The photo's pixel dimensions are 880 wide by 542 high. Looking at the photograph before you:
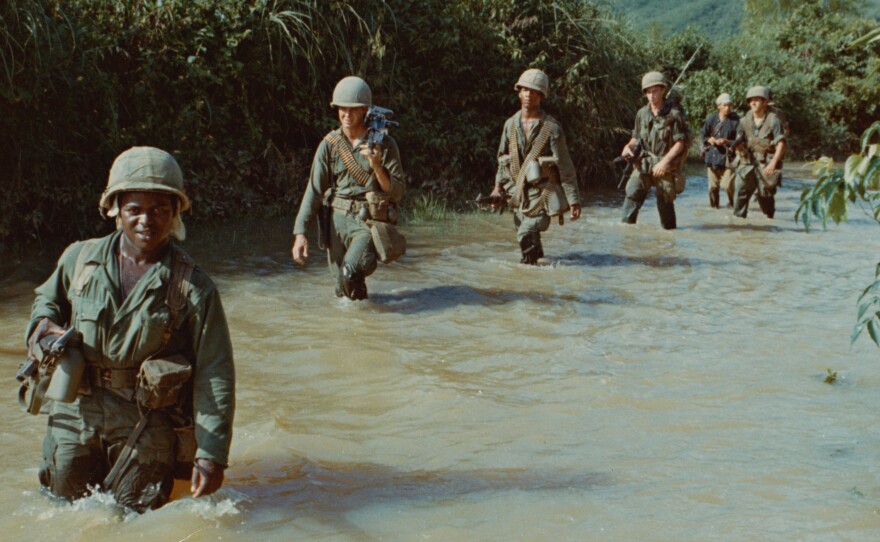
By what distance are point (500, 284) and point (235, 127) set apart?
4809 mm

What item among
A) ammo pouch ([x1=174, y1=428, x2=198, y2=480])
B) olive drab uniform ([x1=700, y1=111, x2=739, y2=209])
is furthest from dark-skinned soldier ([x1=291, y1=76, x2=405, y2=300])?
olive drab uniform ([x1=700, y1=111, x2=739, y2=209])

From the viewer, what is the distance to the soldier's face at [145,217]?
3834mm

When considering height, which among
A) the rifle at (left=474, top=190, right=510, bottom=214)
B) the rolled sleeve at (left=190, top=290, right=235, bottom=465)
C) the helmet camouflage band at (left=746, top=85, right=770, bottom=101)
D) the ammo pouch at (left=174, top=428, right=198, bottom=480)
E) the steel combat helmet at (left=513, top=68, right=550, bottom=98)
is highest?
the helmet camouflage band at (left=746, top=85, right=770, bottom=101)

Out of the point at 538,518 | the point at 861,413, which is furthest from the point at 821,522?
the point at 861,413

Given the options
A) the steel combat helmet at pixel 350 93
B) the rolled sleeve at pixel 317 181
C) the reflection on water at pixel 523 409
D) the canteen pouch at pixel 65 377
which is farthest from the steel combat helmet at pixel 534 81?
the canteen pouch at pixel 65 377

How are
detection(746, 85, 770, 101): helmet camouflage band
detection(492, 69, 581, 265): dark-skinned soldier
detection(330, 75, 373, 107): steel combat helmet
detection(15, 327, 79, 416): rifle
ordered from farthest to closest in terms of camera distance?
detection(746, 85, 770, 101): helmet camouflage band
detection(492, 69, 581, 265): dark-skinned soldier
detection(330, 75, 373, 107): steel combat helmet
detection(15, 327, 79, 416): rifle

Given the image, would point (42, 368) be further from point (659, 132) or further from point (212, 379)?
point (659, 132)

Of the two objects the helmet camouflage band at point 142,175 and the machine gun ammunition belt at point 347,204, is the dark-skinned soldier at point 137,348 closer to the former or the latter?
the helmet camouflage band at point 142,175

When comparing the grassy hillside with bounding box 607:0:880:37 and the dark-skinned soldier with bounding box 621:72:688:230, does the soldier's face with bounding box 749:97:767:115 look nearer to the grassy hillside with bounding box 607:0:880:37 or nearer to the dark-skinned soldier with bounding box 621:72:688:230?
the dark-skinned soldier with bounding box 621:72:688:230

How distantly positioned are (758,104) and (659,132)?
8.67 feet

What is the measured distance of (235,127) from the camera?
41.8ft

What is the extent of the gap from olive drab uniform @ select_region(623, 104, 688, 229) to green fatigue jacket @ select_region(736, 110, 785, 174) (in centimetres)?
186

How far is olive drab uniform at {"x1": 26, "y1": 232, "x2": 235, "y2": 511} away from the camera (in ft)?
12.5

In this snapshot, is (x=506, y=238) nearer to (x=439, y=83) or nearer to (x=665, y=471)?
(x=439, y=83)
